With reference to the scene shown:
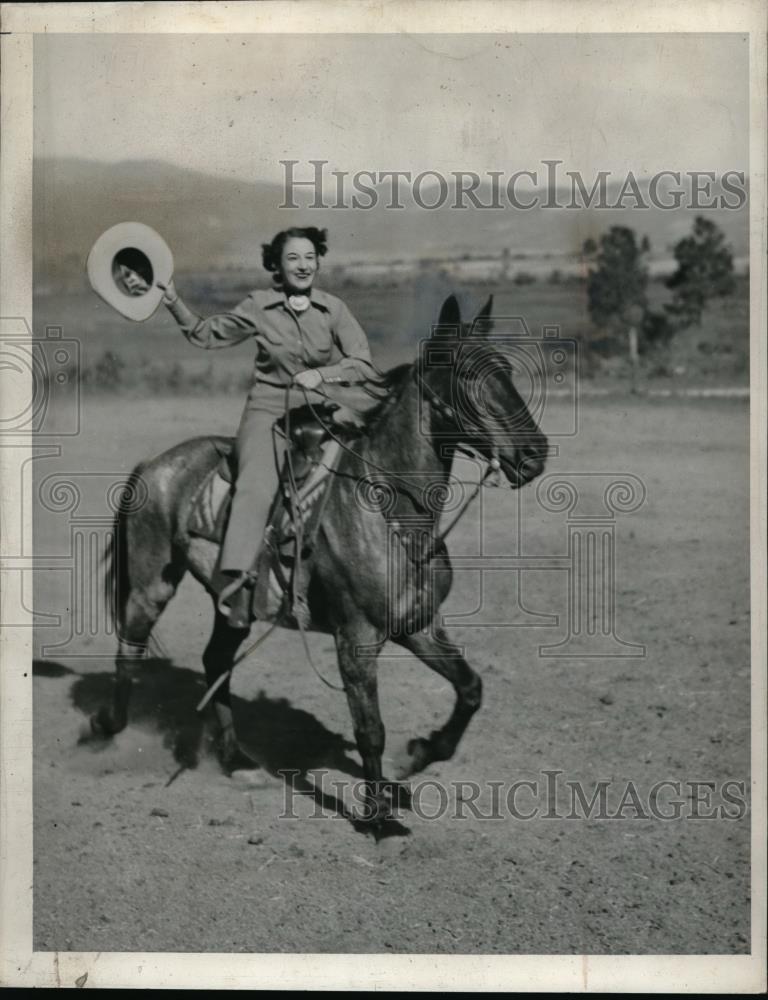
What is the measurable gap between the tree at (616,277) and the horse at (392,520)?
42cm

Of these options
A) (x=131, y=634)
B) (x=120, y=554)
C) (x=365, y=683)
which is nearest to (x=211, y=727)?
(x=131, y=634)

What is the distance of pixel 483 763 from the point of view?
14.1 ft

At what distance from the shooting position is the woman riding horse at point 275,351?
4.26 metres

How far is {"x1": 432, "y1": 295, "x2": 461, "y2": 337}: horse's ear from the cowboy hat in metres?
1.04

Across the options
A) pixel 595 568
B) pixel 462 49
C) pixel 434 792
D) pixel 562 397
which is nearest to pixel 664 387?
pixel 562 397

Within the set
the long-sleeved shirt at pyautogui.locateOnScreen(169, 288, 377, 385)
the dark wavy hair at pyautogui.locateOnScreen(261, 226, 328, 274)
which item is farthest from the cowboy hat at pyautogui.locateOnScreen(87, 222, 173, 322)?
the dark wavy hair at pyautogui.locateOnScreen(261, 226, 328, 274)

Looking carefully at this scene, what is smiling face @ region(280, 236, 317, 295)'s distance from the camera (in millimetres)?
4270

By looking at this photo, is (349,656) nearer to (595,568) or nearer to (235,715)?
(235,715)

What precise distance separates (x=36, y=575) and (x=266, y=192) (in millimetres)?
1729

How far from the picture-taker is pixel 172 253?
429cm

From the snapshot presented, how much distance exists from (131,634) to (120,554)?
31cm

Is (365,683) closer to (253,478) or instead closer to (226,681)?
(226,681)

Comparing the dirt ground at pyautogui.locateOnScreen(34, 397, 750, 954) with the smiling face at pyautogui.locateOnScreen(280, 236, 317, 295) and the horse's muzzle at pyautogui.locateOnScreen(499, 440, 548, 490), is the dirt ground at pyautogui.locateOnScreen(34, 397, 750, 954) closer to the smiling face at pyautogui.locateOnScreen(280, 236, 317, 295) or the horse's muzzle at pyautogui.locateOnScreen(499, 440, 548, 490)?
the horse's muzzle at pyautogui.locateOnScreen(499, 440, 548, 490)

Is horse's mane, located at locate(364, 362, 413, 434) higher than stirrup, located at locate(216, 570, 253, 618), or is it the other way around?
horse's mane, located at locate(364, 362, 413, 434)
